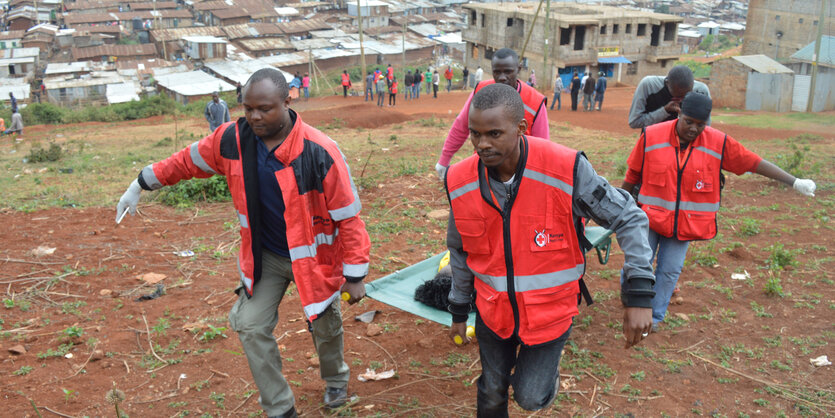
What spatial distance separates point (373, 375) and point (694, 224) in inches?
97.7

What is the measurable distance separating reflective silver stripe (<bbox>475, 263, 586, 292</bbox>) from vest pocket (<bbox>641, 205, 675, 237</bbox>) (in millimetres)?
1851

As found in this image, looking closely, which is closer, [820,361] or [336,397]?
[336,397]

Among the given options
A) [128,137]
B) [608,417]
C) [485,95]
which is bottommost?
[128,137]

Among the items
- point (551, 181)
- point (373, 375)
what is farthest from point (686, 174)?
point (373, 375)

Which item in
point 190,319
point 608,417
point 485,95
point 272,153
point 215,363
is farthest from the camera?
point 190,319

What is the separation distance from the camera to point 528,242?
2.75 metres

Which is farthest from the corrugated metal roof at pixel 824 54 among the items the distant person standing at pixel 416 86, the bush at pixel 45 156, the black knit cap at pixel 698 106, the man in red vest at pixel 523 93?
the bush at pixel 45 156

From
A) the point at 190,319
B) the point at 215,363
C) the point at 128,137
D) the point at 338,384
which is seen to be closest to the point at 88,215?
the point at 190,319

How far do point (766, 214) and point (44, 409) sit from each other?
7808mm

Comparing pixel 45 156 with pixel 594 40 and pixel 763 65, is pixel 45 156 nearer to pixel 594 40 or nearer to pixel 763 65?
pixel 763 65

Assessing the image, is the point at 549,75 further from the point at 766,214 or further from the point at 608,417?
the point at 608,417

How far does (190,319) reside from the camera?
5.06 meters

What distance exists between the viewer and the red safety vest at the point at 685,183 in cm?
436

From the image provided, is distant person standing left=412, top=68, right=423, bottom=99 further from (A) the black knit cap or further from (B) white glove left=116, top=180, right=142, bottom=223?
(B) white glove left=116, top=180, right=142, bottom=223
